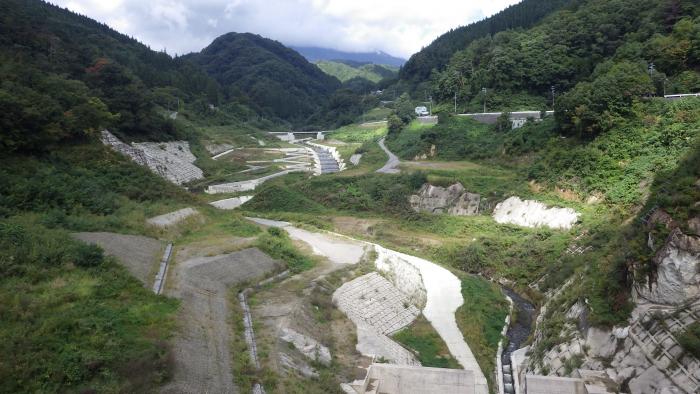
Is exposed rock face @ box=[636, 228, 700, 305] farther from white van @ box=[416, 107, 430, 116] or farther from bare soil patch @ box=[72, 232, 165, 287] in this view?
white van @ box=[416, 107, 430, 116]

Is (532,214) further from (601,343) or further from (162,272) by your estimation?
(162,272)

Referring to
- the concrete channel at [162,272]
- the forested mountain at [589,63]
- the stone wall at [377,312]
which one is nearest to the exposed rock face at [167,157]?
the concrete channel at [162,272]

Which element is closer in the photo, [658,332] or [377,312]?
[658,332]

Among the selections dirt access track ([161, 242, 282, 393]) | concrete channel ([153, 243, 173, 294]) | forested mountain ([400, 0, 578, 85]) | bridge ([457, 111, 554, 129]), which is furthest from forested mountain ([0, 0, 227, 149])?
forested mountain ([400, 0, 578, 85])

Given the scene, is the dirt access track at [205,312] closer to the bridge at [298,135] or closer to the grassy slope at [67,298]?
the grassy slope at [67,298]

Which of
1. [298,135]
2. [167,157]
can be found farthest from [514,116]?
[298,135]

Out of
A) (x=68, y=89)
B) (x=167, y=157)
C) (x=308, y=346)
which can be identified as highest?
(x=68, y=89)

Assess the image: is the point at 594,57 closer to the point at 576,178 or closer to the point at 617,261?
the point at 576,178
